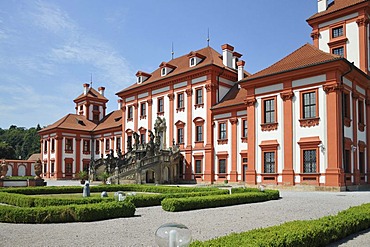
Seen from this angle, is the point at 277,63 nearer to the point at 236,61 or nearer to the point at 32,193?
the point at 236,61

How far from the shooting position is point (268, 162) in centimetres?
2677

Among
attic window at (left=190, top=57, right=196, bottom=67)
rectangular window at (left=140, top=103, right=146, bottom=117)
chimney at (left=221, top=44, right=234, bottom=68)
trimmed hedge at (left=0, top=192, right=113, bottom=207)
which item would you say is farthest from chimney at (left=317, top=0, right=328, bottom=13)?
trimmed hedge at (left=0, top=192, right=113, bottom=207)

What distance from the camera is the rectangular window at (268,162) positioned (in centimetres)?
2650

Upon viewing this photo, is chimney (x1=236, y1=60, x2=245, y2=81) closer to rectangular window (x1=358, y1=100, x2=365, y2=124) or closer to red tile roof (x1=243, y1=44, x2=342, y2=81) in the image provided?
red tile roof (x1=243, y1=44, x2=342, y2=81)

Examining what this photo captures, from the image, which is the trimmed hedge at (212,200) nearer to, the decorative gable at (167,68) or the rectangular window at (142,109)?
the decorative gable at (167,68)

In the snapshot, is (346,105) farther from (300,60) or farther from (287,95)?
(300,60)

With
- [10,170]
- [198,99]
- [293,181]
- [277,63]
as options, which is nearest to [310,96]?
[277,63]

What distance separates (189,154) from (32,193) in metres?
16.1

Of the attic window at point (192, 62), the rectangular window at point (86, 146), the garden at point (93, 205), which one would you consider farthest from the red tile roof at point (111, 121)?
the garden at point (93, 205)

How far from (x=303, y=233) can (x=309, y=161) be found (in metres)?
18.6

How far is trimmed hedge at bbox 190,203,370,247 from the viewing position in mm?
6066

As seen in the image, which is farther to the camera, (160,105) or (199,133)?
(160,105)

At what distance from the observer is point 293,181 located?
82.0 feet

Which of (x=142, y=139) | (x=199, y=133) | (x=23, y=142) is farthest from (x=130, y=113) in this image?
(x=23, y=142)
